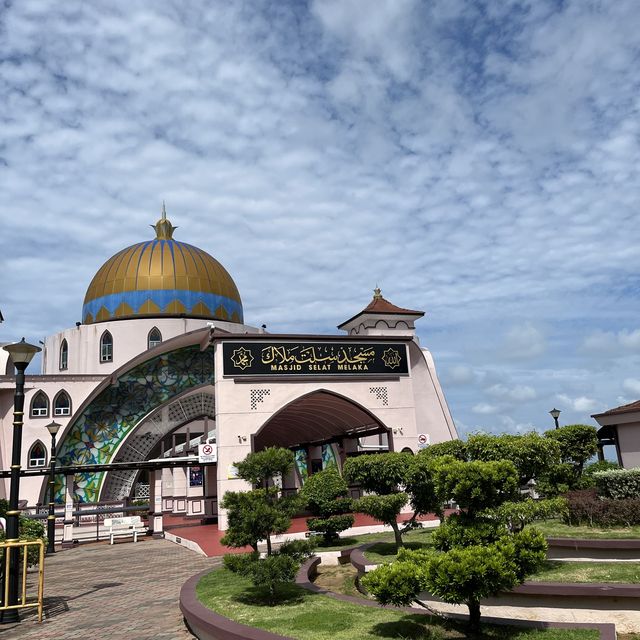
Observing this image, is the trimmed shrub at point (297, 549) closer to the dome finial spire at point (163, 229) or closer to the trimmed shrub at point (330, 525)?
the trimmed shrub at point (330, 525)

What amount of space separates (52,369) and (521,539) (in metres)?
32.2

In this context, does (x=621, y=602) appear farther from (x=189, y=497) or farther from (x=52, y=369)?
(x=52, y=369)

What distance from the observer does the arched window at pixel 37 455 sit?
27.9 m

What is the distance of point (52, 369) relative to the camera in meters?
33.7

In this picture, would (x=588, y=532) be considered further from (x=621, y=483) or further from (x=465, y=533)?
(x=465, y=533)

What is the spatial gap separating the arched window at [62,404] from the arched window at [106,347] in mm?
3307

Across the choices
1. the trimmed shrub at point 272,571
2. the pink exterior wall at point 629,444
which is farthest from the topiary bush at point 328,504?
the pink exterior wall at point 629,444

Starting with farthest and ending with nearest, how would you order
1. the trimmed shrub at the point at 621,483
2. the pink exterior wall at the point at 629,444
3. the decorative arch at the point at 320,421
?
the decorative arch at the point at 320,421 → the pink exterior wall at the point at 629,444 → the trimmed shrub at the point at 621,483

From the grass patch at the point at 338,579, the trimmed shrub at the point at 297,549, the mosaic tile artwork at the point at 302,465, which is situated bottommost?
the grass patch at the point at 338,579

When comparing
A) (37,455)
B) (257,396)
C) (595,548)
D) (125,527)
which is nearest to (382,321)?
(257,396)

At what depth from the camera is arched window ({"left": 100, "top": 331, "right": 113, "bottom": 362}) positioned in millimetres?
31953

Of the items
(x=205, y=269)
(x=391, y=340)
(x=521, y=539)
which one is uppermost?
(x=205, y=269)

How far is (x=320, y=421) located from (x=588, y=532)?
19.0m

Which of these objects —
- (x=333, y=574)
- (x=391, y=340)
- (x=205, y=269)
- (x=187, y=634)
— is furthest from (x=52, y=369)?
(x=187, y=634)
